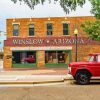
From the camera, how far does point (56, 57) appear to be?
55.6 meters

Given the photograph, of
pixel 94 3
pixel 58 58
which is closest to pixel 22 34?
pixel 58 58

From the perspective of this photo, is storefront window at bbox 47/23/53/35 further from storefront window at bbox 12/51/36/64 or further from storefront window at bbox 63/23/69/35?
storefront window at bbox 12/51/36/64

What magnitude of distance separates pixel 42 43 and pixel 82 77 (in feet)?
94.5

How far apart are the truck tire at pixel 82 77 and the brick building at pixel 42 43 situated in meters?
27.3

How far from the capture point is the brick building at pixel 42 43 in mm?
54469

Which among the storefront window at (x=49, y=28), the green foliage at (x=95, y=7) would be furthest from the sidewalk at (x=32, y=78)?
the storefront window at (x=49, y=28)

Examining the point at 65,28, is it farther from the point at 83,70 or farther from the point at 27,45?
the point at 83,70

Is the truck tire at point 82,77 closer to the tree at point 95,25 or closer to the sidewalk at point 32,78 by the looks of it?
the sidewalk at point 32,78

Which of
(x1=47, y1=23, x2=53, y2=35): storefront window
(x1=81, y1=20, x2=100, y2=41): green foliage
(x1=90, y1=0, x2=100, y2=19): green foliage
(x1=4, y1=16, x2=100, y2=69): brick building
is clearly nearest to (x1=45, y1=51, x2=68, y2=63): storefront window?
(x1=4, y1=16, x2=100, y2=69): brick building
